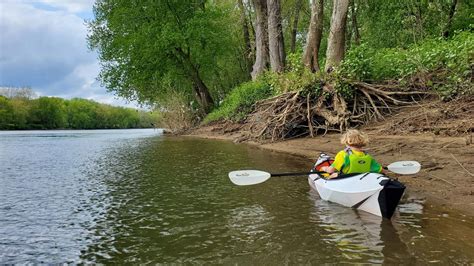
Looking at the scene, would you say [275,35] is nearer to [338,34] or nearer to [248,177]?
[338,34]

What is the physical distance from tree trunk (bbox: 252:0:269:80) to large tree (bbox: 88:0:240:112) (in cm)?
779

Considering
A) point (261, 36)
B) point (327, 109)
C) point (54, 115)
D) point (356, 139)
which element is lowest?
point (356, 139)

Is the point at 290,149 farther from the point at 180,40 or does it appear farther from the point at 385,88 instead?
the point at 180,40

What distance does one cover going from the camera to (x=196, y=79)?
107ft

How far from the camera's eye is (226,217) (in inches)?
223

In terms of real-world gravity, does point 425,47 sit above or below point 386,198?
above

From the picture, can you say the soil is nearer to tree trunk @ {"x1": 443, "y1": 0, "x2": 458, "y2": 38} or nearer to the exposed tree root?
the exposed tree root

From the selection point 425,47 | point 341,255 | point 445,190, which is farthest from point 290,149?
point 341,255

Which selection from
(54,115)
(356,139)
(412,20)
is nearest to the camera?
(356,139)

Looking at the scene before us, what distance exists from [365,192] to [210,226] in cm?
218

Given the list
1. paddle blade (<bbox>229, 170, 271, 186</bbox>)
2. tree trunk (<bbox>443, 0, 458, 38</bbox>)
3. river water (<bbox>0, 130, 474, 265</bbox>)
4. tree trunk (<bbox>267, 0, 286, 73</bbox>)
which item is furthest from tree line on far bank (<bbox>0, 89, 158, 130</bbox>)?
paddle blade (<bbox>229, 170, 271, 186</bbox>)

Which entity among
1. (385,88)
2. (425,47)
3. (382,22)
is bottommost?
(385,88)

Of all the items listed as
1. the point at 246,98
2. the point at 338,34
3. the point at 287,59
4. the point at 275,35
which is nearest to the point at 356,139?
the point at 338,34

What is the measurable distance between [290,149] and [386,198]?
7868mm
